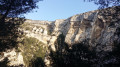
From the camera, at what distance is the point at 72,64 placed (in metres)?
12.4

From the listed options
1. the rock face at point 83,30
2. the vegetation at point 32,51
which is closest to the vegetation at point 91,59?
the rock face at point 83,30

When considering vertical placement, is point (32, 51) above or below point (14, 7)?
below

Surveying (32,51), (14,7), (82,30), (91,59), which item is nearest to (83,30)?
(82,30)

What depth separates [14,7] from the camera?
1163 cm

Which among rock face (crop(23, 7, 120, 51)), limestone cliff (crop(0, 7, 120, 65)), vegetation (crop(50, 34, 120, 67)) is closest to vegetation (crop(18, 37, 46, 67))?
limestone cliff (crop(0, 7, 120, 65))

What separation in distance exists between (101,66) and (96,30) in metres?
56.7

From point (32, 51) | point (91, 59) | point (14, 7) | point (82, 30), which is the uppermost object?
point (14, 7)

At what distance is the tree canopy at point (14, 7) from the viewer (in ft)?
36.7

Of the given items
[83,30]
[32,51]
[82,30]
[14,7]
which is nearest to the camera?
[14,7]

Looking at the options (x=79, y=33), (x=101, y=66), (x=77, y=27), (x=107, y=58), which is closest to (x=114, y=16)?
(x=107, y=58)

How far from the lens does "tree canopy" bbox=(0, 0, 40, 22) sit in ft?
36.7

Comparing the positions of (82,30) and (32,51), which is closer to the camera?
(32,51)

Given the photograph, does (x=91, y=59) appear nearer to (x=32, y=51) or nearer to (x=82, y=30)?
(x=82, y=30)

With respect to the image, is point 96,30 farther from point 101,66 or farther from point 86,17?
point 101,66
